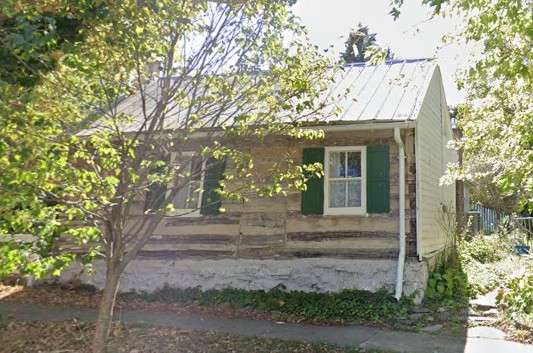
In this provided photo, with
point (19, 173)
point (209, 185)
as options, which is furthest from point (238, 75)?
point (209, 185)

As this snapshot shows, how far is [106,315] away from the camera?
4430mm

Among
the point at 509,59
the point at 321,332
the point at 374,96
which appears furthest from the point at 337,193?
the point at 509,59

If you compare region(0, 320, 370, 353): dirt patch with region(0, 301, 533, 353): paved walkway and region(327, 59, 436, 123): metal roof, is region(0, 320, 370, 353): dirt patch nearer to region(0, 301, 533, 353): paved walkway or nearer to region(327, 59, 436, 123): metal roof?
region(0, 301, 533, 353): paved walkway

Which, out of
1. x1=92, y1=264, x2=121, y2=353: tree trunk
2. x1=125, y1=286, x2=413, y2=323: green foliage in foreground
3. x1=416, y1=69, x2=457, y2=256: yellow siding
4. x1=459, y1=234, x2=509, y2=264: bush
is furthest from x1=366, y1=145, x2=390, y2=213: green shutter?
x1=92, y1=264, x2=121, y2=353: tree trunk

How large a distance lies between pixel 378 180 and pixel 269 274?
275cm

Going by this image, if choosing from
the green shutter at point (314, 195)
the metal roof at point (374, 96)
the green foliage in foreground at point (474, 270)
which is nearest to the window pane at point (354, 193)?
the green shutter at point (314, 195)

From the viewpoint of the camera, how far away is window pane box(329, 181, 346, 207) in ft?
26.9

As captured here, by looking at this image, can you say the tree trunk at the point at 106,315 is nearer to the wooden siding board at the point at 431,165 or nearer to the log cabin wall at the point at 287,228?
the log cabin wall at the point at 287,228

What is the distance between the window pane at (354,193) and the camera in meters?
8.10

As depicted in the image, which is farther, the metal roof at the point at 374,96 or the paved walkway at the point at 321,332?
the metal roof at the point at 374,96

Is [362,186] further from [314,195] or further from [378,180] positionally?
[314,195]

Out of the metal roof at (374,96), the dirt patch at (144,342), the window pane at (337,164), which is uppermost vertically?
the metal roof at (374,96)

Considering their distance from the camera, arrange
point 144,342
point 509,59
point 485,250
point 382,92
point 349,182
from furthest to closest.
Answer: point 485,250 → point 382,92 → point 349,182 → point 144,342 → point 509,59

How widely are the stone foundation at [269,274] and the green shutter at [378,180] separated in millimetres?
1011
